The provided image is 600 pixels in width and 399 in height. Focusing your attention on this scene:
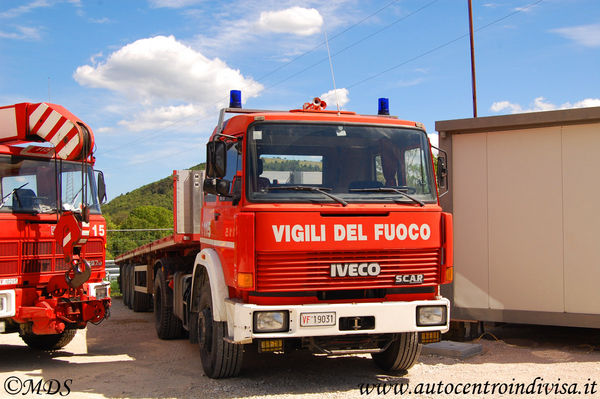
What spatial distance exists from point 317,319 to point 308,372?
5.00 feet

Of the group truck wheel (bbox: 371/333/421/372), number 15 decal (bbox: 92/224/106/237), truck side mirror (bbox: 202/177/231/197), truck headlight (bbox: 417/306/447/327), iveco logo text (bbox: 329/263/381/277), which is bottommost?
truck wheel (bbox: 371/333/421/372)

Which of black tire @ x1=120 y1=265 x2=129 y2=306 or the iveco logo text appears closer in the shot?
the iveco logo text

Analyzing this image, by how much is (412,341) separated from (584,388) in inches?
68.2

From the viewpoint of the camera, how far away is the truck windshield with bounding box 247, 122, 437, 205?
6.10 metres

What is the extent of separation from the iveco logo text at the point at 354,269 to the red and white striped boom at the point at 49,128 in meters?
3.96

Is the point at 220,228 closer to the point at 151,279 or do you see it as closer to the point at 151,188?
the point at 151,279

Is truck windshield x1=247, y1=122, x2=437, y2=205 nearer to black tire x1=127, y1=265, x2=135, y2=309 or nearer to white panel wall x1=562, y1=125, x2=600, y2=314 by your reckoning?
white panel wall x1=562, y1=125, x2=600, y2=314

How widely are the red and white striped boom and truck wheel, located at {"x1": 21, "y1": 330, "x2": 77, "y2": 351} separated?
2.58m

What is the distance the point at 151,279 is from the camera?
11.8 m

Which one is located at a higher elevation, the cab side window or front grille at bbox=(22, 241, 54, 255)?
the cab side window

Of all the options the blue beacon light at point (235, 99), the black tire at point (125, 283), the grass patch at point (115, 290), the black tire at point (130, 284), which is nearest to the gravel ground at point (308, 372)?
the blue beacon light at point (235, 99)

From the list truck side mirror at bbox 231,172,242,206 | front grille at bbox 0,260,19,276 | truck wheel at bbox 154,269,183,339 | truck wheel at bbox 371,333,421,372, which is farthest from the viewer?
truck wheel at bbox 154,269,183,339

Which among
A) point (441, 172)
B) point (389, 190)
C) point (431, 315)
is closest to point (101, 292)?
point (389, 190)

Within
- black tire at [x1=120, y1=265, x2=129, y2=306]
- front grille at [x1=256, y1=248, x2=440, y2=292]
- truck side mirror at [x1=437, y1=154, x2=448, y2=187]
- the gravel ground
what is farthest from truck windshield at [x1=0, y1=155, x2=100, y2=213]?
black tire at [x1=120, y1=265, x2=129, y2=306]
